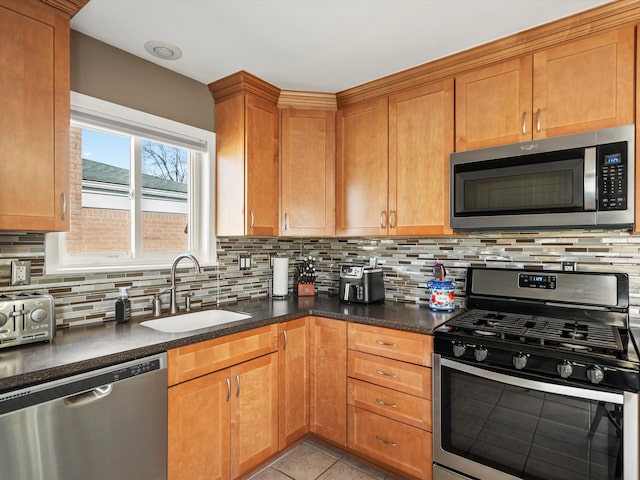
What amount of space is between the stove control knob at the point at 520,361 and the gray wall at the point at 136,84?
7.34 ft

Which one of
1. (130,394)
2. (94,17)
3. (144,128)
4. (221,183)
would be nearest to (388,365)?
(130,394)

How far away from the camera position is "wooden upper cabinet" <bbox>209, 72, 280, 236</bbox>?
2334mm

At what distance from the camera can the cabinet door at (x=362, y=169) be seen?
7.81 feet

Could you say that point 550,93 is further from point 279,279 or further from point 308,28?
point 279,279

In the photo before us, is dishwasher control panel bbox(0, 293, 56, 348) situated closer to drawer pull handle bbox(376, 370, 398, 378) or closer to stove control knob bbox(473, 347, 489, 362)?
drawer pull handle bbox(376, 370, 398, 378)

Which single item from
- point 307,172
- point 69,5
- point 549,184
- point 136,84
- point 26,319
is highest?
point 69,5

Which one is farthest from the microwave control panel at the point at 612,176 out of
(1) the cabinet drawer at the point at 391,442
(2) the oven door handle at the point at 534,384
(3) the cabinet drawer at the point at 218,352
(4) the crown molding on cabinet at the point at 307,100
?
(3) the cabinet drawer at the point at 218,352

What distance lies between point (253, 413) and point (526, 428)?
1.32 meters

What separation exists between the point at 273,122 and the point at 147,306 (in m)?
1.46

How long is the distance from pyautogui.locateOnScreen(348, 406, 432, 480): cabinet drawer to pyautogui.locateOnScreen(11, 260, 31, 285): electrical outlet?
71.2 inches

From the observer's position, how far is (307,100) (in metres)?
2.55

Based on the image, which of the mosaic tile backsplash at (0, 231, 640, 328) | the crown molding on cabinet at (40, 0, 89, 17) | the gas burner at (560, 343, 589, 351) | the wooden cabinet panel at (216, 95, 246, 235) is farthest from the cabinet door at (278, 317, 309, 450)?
the crown molding on cabinet at (40, 0, 89, 17)

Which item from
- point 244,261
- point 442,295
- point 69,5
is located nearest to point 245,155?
point 244,261

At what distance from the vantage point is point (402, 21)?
172 cm
